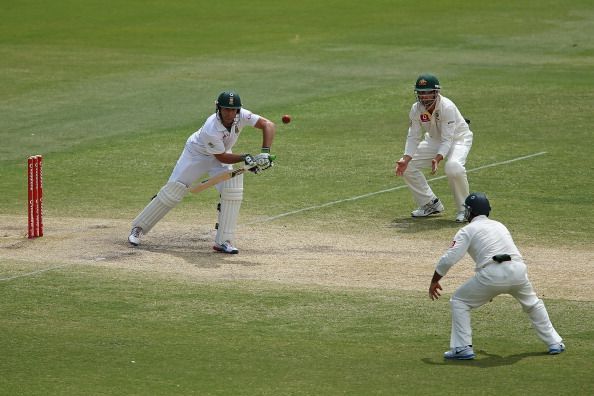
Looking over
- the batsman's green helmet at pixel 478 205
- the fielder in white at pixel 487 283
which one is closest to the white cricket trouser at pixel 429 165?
the batsman's green helmet at pixel 478 205

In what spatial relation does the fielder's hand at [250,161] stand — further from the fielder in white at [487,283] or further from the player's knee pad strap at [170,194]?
the fielder in white at [487,283]

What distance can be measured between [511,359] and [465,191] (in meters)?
6.36

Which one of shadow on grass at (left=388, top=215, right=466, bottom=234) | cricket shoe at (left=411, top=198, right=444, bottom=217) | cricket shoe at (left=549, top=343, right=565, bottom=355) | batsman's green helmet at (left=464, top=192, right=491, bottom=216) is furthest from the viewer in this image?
cricket shoe at (left=411, top=198, right=444, bottom=217)

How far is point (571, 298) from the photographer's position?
13.1m

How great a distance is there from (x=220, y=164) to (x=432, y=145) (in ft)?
11.5

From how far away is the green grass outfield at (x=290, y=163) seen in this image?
10.8 m

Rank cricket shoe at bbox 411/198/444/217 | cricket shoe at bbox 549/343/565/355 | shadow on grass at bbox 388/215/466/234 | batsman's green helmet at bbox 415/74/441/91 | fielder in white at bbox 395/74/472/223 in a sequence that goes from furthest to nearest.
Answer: cricket shoe at bbox 411/198/444/217 < fielder in white at bbox 395/74/472/223 < batsman's green helmet at bbox 415/74/441/91 < shadow on grass at bbox 388/215/466/234 < cricket shoe at bbox 549/343/565/355

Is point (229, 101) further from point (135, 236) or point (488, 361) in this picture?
point (488, 361)

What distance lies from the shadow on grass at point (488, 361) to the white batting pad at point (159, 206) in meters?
5.41

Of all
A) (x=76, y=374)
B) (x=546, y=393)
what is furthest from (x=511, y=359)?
(x=76, y=374)

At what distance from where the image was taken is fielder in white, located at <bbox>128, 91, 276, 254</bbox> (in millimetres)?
15109

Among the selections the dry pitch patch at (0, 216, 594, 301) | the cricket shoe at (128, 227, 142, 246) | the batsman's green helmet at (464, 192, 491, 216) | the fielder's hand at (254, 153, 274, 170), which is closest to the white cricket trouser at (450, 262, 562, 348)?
the batsman's green helmet at (464, 192, 491, 216)

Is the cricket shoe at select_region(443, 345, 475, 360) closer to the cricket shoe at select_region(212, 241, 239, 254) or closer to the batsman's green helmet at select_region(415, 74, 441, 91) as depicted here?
the cricket shoe at select_region(212, 241, 239, 254)

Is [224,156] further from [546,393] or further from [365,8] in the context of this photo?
[365,8]
